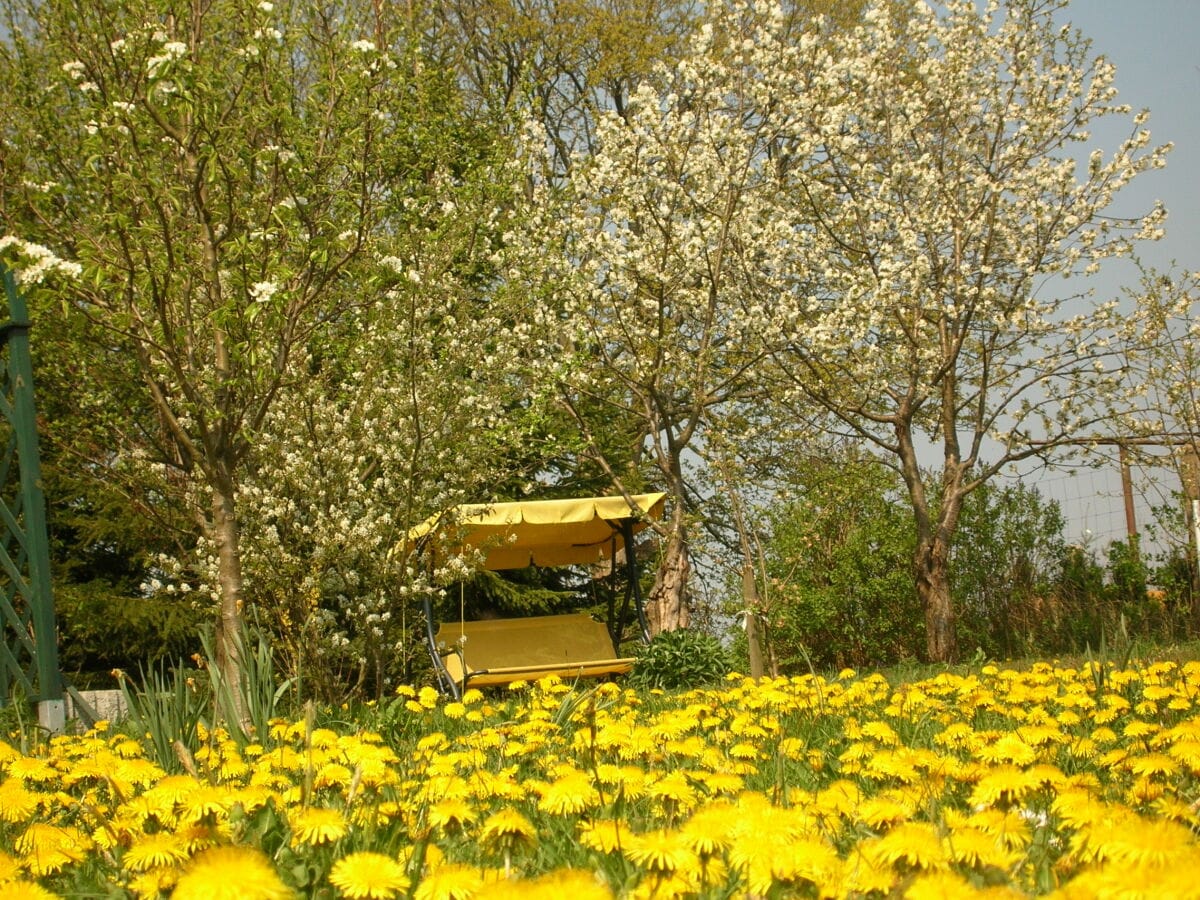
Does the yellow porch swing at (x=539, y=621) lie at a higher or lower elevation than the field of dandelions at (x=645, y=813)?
higher

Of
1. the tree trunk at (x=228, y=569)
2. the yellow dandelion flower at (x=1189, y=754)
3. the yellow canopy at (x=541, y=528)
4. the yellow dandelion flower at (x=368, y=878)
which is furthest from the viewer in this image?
the yellow canopy at (x=541, y=528)

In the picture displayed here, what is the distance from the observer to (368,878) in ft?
3.84

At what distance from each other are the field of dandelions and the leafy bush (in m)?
6.54

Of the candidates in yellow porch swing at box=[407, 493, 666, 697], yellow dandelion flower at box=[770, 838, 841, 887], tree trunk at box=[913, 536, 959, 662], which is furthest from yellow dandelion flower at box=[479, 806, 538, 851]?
tree trunk at box=[913, 536, 959, 662]

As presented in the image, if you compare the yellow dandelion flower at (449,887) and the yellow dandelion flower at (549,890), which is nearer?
the yellow dandelion flower at (549,890)

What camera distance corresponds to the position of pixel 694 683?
9.91m

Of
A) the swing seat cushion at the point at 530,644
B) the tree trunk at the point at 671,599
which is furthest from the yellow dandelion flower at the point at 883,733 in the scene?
the tree trunk at the point at 671,599

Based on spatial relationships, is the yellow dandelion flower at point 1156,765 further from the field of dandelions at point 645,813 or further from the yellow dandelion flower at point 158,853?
the yellow dandelion flower at point 158,853

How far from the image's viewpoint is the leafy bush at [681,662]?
10117 mm

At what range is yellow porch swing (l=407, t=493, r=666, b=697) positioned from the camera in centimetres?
968

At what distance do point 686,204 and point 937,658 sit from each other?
568cm

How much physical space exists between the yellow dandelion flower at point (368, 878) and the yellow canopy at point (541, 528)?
6.41 meters

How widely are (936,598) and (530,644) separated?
4000 millimetres

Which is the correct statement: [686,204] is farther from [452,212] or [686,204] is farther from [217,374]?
[217,374]
